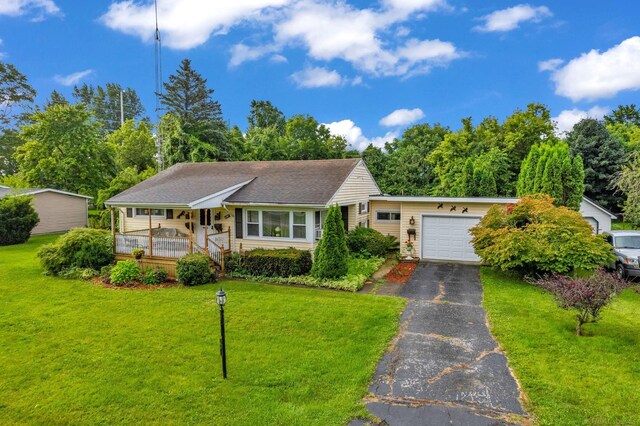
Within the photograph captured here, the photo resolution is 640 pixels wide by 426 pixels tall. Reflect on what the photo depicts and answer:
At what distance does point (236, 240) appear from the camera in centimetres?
1470

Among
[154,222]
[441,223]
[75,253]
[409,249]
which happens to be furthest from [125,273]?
[441,223]

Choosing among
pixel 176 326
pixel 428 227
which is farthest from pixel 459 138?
pixel 176 326

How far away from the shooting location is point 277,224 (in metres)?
14.3

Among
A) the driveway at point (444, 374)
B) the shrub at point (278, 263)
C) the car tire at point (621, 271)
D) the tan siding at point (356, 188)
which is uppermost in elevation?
the tan siding at point (356, 188)

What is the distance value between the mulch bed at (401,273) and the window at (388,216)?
9.18ft

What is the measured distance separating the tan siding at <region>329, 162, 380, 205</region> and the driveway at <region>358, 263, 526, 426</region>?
604 cm

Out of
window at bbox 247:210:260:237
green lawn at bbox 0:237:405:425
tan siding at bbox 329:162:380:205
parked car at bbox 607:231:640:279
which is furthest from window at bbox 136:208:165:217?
parked car at bbox 607:231:640:279

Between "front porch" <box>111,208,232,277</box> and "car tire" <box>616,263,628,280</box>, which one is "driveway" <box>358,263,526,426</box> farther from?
"front porch" <box>111,208,232,277</box>

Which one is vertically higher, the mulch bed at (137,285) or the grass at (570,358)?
the mulch bed at (137,285)

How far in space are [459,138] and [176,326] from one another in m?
26.5

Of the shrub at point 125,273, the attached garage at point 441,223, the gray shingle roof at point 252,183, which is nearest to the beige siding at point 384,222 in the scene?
the attached garage at point 441,223

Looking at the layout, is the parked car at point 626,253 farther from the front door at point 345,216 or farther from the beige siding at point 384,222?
the front door at point 345,216

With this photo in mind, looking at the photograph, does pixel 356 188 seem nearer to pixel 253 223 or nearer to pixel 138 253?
pixel 253 223

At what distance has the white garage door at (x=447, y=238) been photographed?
50.4ft
